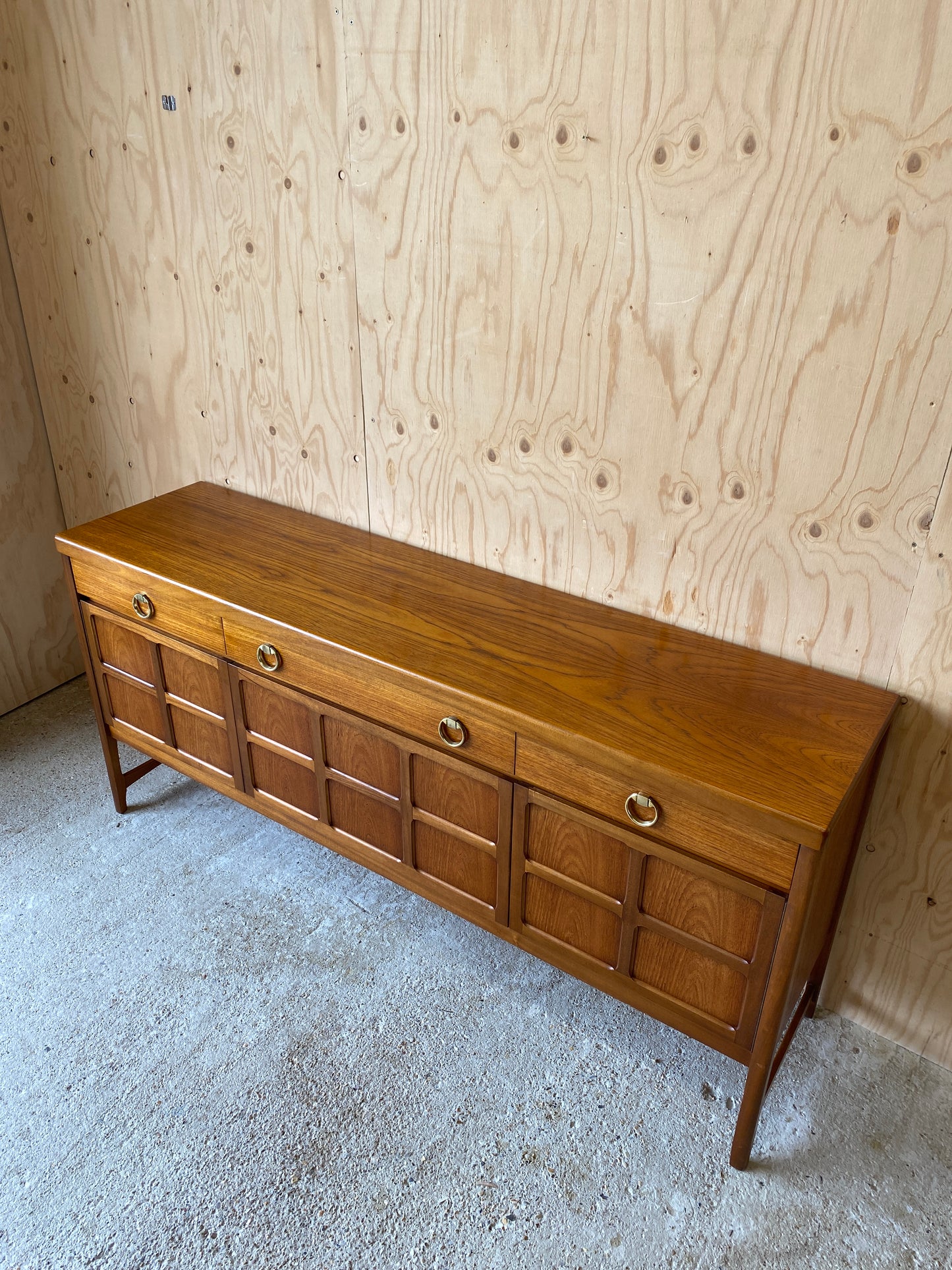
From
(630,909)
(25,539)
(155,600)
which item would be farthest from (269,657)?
(25,539)

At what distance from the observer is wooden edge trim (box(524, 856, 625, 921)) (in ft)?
5.07

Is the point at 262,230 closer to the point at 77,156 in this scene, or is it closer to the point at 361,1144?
the point at 77,156

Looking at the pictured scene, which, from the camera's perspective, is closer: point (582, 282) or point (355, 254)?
point (582, 282)

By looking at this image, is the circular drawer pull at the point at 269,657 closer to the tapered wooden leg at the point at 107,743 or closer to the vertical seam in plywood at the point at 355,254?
the vertical seam in plywood at the point at 355,254

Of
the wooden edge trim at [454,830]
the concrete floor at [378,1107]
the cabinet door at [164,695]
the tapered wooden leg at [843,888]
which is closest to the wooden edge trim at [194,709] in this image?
the cabinet door at [164,695]

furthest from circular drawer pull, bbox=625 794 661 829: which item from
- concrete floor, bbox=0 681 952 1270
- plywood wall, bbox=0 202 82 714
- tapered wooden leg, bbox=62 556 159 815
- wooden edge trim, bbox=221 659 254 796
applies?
plywood wall, bbox=0 202 82 714

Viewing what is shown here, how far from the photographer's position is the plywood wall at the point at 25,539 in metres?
2.50

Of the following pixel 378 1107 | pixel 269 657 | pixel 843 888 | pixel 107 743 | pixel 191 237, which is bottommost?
pixel 378 1107

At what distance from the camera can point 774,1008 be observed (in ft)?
4.60

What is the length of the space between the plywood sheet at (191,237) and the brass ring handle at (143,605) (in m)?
0.47

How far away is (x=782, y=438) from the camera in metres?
1.50

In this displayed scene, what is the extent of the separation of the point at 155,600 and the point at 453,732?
2.66ft

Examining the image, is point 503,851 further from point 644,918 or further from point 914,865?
point 914,865

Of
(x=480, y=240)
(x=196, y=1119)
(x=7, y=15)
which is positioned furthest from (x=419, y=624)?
(x=7, y=15)
